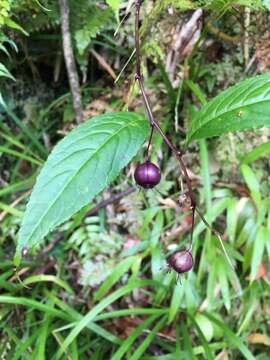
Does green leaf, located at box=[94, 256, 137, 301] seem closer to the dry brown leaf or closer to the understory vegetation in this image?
the understory vegetation

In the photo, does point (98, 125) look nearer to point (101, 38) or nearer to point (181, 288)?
point (181, 288)

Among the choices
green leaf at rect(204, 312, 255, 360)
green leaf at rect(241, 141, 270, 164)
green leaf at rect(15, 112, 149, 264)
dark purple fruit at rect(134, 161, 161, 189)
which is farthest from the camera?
green leaf at rect(241, 141, 270, 164)

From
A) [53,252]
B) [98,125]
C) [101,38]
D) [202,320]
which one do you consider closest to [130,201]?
[53,252]

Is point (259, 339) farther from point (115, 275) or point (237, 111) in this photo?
point (237, 111)

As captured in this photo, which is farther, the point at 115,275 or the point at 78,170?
the point at 115,275

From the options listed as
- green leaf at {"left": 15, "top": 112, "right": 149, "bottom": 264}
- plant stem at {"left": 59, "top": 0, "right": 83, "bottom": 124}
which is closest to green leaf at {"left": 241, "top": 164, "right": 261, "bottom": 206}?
plant stem at {"left": 59, "top": 0, "right": 83, "bottom": 124}

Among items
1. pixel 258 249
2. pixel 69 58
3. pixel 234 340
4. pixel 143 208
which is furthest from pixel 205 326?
pixel 69 58
